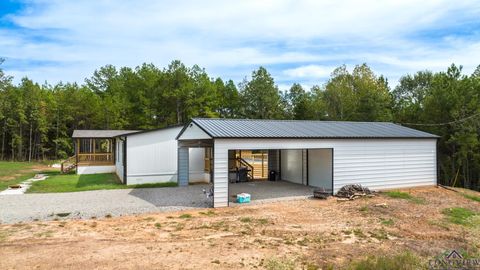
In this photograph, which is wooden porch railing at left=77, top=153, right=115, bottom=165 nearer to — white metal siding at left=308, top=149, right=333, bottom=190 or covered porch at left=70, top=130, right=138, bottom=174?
covered porch at left=70, top=130, right=138, bottom=174

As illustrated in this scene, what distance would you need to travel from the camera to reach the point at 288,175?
1781cm

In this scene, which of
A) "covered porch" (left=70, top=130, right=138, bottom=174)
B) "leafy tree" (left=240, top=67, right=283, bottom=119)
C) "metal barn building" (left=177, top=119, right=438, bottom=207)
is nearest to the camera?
"metal barn building" (left=177, top=119, right=438, bottom=207)

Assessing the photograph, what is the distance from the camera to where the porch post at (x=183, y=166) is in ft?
52.2

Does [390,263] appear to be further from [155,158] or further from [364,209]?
[155,158]

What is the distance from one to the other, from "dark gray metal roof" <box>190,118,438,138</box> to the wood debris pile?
2.09m

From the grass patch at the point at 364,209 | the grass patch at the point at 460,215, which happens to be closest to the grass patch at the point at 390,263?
the grass patch at the point at 460,215

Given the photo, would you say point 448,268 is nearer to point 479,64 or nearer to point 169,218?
point 169,218

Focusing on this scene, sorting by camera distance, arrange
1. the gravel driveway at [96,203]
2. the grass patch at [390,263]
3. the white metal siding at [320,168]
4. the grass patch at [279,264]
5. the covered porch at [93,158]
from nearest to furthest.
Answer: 1. the grass patch at [390,263]
2. the grass patch at [279,264]
3. the gravel driveway at [96,203]
4. the white metal siding at [320,168]
5. the covered porch at [93,158]

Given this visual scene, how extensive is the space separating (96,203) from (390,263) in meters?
9.59

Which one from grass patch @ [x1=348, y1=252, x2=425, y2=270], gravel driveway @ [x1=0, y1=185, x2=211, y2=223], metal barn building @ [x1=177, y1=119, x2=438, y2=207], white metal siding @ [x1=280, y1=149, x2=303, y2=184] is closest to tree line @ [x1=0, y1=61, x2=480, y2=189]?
metal barn building @ [x1=177, y1=119, x2=438, y2=207]

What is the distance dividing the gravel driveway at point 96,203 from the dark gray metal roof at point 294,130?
275 centimetres

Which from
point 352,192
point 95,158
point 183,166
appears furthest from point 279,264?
point 95,158

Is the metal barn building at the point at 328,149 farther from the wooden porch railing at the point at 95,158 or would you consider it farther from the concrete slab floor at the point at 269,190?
the wooden porch railing at the point at 95,158

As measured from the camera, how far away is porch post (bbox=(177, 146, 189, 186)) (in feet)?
52.2
